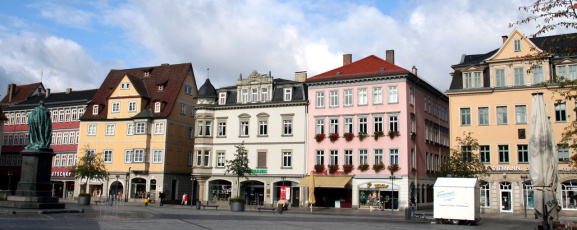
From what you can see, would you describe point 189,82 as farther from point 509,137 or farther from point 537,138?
point 537,138

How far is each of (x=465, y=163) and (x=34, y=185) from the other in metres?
30.5

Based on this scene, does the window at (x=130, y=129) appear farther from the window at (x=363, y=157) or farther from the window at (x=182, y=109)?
the window at (x=363, y=157)

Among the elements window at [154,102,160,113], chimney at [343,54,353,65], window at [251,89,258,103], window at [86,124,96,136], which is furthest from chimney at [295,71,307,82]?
window at [86,124,96,136]

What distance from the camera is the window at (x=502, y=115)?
46.0 meters

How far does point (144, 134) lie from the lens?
202 ft

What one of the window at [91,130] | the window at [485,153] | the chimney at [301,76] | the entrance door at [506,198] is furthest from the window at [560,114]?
the window at [91,130]

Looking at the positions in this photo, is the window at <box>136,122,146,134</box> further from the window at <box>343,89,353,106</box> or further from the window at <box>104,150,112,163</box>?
the window at <box>343,89,353,106</box>

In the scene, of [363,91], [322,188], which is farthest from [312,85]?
[322,188]

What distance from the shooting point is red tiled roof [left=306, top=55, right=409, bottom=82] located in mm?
50344

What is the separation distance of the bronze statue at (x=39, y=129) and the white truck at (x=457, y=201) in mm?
22745

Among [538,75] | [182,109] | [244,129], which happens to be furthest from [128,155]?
[538,75]

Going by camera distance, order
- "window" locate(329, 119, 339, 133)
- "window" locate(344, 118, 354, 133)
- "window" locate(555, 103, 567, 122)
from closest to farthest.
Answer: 1. "window" locate(555, 103, 567, 122)
2. "window" locate(344, 118, 354, 133)
3. "window" locate(329, 119, 339, 133)

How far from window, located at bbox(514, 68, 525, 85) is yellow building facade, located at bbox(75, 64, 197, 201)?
3637 cm

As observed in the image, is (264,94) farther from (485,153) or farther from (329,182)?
(485,153)
